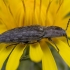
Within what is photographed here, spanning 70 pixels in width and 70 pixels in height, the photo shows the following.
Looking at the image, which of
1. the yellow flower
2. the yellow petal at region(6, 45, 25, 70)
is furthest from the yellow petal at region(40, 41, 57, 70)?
the yellow petal at region(6, 45, 25, 70)

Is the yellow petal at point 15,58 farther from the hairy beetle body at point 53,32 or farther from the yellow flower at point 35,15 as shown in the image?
the hairy beetle body at point 53,32

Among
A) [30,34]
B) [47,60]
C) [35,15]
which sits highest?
[35,15]

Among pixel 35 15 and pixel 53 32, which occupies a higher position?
pixel 35 15

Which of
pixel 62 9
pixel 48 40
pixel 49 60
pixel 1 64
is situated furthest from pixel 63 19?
pixel 1 64

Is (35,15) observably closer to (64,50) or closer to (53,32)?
(53,32)

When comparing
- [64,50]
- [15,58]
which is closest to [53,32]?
[64,50]
